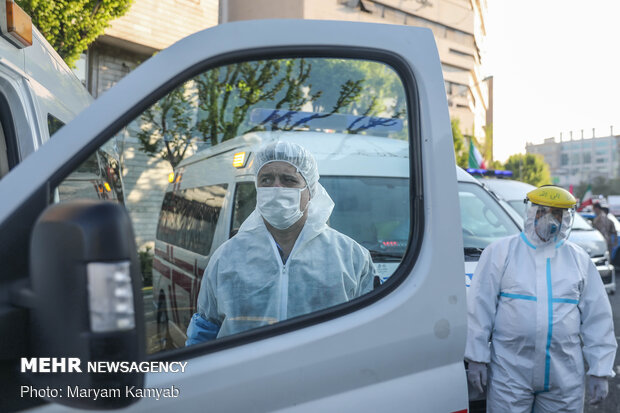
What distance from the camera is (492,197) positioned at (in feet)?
15.4

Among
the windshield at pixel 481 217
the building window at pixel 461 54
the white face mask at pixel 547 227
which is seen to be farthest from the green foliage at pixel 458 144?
the white face mask at pixel 547 227

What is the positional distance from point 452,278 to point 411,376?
300 millimetres

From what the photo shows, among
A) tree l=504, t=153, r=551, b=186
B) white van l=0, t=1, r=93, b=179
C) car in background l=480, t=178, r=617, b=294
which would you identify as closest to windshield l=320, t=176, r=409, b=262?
white van l=0, t=1, r=93, b=179

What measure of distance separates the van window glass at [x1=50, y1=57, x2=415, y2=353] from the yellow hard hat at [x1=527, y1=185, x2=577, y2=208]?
105 cm

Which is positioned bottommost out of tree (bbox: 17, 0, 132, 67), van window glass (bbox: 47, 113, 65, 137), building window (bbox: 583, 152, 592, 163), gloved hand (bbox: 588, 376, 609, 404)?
gloved hand (bbox: 588, 376, 609, 404)

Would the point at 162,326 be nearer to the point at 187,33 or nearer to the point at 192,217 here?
the point at 192,217

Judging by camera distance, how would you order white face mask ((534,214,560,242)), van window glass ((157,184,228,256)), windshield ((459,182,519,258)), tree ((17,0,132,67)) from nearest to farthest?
van window glass ((157,184,228,256)), white face mask ((534,214,560,242)), windshield ((459,182,519,258)), tree ((17,0,132,67))

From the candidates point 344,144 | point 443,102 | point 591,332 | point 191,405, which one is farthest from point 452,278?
point 591,332

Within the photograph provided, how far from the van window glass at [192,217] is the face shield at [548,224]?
5.17 feet

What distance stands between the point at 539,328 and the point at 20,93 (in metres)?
2.41

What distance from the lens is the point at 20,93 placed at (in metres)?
1.94

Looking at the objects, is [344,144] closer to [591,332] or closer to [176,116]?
[176,116]

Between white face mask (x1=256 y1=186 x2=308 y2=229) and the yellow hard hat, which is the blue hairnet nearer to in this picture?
white face mask (x1=256 y1=186 x2=308 y2=229)

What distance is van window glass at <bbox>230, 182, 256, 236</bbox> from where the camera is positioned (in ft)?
6.47
